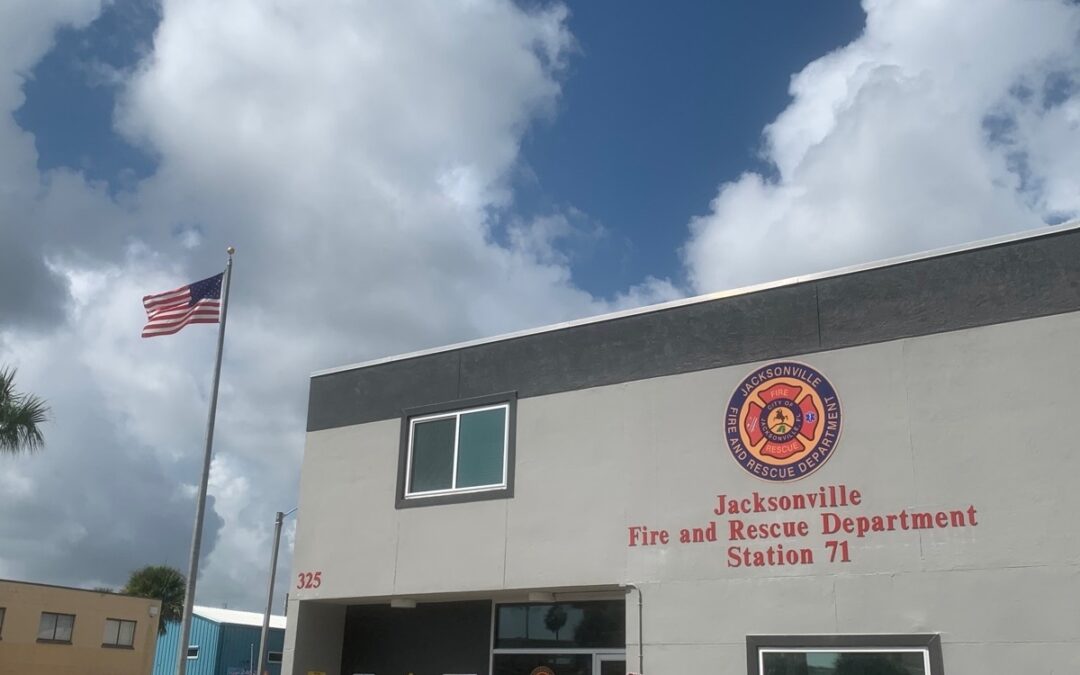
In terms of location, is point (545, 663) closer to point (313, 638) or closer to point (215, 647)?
point (313, 638)

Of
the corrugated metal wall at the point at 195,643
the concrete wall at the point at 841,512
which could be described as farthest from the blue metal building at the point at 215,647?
the concrete wall at the point at 841,512

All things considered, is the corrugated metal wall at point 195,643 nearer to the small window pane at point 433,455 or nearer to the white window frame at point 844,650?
the small window pane at point 433,455

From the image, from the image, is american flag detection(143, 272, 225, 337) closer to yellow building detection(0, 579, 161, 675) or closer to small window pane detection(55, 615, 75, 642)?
yellow building detection(0, 579, 161, 675)

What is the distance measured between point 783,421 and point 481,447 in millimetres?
4461

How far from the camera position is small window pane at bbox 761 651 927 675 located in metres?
10.8

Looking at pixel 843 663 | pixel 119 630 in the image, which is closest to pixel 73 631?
pixel 119 630

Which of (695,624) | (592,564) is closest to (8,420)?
(592,564)

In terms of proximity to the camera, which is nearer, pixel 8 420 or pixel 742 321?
pixel 742 321

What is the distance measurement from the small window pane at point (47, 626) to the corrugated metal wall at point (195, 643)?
1331 cm

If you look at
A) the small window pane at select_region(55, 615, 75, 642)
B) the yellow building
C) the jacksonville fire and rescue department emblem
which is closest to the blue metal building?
the yellow building

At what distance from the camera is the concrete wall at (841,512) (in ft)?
34.4

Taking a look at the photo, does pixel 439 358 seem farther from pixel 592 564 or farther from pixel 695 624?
pixel 695 624

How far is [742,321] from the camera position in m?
13.0

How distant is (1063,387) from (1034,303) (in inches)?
37.2
